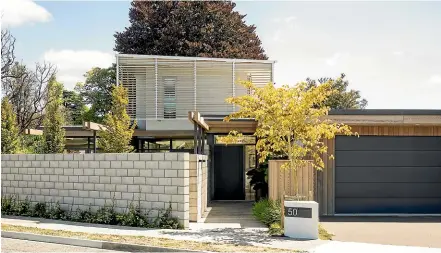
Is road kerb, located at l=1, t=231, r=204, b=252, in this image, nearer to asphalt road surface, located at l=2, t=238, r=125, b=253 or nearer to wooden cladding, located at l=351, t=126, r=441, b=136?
asphalt road surface, located at l=2, t=238, r=125, b=253

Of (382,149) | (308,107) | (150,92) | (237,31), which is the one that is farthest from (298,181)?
(237,31)

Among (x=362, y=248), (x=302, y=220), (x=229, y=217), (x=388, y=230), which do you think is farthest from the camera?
(x=229, y=217)

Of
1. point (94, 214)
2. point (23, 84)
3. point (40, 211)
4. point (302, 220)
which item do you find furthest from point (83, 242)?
point (23, 84)

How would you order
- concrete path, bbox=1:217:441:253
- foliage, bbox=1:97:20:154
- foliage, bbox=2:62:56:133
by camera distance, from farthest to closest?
foliage, bbox=2:62:56:133, foliage, bbox=1:97:20:154, concrete path, bbox=1:217:441:253

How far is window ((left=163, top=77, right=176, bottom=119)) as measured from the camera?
67.1 ft

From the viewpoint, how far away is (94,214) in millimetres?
12555

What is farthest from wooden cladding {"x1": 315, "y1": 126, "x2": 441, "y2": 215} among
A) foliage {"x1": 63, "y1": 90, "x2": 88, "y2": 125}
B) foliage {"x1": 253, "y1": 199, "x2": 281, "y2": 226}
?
foliage {"x1": 63, "y1": 90, "x2": 88, "y2": 125}

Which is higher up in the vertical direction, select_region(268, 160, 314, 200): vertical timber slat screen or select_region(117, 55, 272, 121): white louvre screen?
select_region(117, 55, 272, 121): white louvre screen

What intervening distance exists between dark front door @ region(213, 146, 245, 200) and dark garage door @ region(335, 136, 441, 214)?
19.7ft

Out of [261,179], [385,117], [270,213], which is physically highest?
[385,117]

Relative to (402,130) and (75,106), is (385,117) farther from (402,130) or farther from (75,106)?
(75,106)

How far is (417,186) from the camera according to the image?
14.7 m

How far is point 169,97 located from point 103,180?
332 inches

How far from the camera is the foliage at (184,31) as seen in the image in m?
31.4
